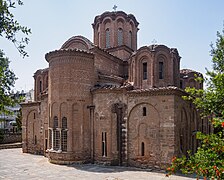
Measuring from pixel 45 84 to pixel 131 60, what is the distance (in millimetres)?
10789

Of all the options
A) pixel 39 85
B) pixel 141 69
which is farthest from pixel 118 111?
pixel 39 85

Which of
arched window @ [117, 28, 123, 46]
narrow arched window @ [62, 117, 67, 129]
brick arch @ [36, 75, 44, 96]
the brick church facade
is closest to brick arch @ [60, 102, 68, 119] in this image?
the brick church facade

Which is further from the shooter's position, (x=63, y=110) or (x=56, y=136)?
(x=56, y=136)

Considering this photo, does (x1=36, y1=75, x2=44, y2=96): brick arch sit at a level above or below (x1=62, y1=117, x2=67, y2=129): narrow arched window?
above

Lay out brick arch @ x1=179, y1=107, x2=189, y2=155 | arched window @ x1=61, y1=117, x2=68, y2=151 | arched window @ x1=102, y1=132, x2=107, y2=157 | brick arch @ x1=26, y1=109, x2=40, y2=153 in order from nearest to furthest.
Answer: brick arch @ x1=179, y1=107, x2=189, y2=155
arched window @ x1=102, y1=132, x2=107, y2=157
arched window @ x1=61, y1=117, x2=68, y2=151
brick arch @ x1=26, y1=109, x2=40, y2=153

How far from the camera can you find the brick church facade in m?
14.0

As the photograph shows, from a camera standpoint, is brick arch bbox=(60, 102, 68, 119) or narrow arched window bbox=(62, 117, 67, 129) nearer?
brick arch bbox=(60, 102, 68, 119)

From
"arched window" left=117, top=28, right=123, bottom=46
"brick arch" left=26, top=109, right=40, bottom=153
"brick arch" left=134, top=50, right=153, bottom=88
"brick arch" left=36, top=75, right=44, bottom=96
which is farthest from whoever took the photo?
"brick arch" left=36, top=75, right=44, bottom=96

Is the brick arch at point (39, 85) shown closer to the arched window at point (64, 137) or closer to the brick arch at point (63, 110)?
the brick arch at point (63, 110)

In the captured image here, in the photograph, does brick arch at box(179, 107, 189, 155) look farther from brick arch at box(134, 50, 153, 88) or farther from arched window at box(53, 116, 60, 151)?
arched window at box(53, 116, 60, 151)

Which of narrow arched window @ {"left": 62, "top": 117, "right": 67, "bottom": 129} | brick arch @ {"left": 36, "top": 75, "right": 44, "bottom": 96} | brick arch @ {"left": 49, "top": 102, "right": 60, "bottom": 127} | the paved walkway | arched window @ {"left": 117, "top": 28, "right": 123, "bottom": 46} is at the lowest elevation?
the paved walkway

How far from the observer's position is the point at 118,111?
1549 centimetres

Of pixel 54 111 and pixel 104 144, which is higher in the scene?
pixel 54 111

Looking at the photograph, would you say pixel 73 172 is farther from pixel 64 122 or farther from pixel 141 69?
pixel 141 69
